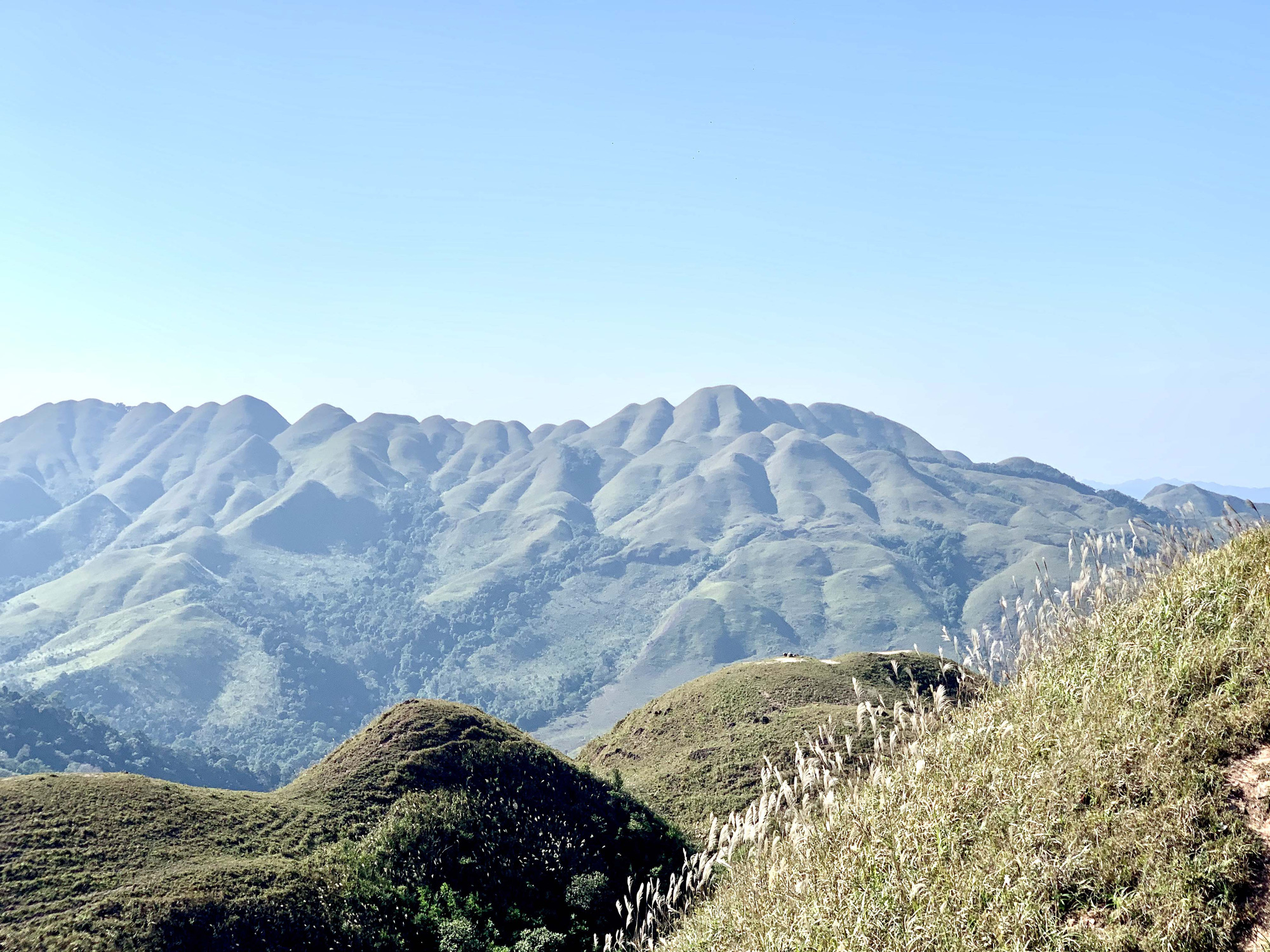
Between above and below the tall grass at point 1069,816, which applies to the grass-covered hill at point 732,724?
below

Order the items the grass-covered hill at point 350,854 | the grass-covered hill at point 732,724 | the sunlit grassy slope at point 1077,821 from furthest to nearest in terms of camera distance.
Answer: the grass-covered hill at point 732,724 < the grass-covered hill at point 350,854 < the sunlit grassy slope at point 1077,821

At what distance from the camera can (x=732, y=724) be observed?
59.9 metres

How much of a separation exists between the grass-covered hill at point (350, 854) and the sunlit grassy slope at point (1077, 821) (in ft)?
63.9

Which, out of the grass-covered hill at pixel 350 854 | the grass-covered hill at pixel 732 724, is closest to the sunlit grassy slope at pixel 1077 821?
the grass-covered hill at pixel 350 854

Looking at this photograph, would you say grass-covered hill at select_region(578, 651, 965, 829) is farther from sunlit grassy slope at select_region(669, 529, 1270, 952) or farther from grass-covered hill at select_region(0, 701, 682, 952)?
sunlit grassy slope at select_region(669, 529, 1270, 952)

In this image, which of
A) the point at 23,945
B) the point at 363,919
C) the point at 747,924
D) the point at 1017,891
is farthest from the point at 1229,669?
the point at 23,945

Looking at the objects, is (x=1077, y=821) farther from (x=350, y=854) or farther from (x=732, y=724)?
(x=732, y=724)

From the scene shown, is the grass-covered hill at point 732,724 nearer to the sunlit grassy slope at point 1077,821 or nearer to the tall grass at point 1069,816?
the tall grass at point 1069,816

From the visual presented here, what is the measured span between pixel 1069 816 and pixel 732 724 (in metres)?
51.3

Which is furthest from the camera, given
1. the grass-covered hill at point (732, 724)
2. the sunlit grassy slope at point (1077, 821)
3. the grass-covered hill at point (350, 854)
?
the grass-covered hill at point (732, 724)

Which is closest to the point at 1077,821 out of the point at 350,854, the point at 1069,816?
the point at 1069,816

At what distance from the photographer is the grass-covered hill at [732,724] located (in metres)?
49.5

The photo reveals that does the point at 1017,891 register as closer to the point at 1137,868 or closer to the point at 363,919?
the point at 1137,868

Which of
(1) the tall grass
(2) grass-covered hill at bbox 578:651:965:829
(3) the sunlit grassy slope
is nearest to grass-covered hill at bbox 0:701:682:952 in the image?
(2) grass-covered hill at bbox 578:651:965:829
